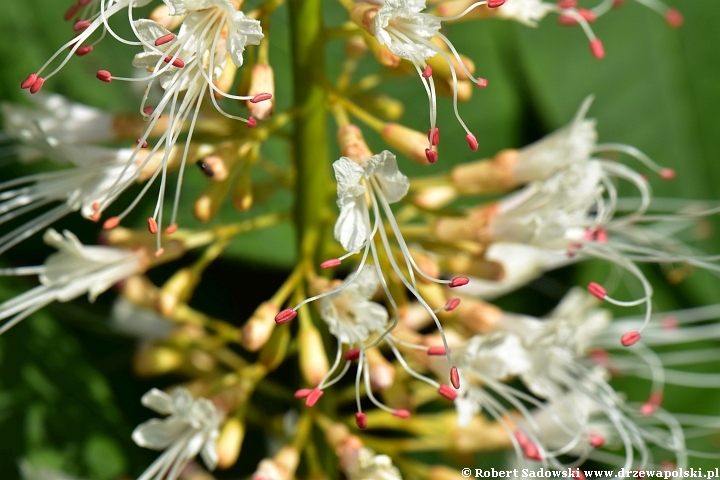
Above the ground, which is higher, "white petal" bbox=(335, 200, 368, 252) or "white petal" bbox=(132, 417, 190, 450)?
"white petal" bbox=(335, 200, 368, 252)

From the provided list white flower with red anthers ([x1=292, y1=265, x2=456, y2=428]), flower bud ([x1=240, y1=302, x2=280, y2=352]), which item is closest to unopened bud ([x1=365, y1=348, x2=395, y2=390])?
white flower with red anthers ([x1=292, y1=265, x2=456, y2=428])

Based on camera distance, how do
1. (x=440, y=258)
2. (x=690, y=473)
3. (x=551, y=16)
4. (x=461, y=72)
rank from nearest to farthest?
(x=461, y=72) < (x=440, y=258) < (x=690, y=473) < (x=551, y=16)

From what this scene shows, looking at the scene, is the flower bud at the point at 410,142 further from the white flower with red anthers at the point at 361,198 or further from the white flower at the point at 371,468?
the white flower at the point at 371,468

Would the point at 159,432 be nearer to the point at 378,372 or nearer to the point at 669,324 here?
the point at 378,372

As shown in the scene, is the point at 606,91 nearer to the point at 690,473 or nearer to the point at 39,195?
the point at 690,473

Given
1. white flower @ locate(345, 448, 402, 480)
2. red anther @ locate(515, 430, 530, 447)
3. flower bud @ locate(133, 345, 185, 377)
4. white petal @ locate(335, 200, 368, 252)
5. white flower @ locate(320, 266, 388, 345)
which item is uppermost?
white petal @ locate(335, 200, 368, 252)

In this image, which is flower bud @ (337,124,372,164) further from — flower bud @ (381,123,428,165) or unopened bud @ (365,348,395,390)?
unopened bud @ (365,348,395,390)

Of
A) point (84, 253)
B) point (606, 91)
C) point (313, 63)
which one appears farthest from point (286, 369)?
point (606, 91)
